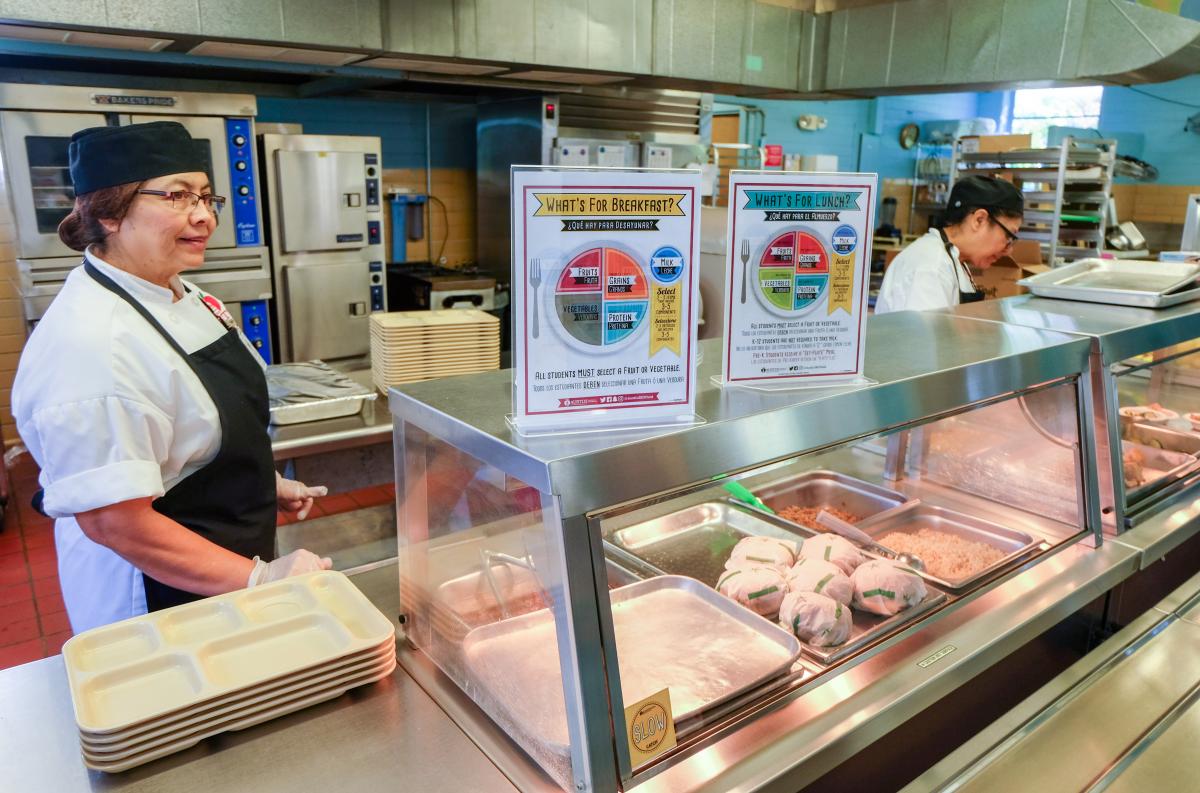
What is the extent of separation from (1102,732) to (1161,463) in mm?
1107

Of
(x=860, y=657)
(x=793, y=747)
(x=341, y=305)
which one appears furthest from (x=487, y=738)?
(x=341, y=305)

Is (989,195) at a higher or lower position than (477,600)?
higher

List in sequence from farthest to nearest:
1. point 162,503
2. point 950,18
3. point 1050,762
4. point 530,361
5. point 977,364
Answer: point 950,18, point 162,503, point 977,364, point 1050,762, point 530,361

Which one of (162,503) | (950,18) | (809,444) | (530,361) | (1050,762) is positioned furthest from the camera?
(950,18)

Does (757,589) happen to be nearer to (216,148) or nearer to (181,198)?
(181,198)

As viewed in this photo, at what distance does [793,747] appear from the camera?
1124 millimetres

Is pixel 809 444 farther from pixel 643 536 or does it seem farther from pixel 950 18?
pixel 950 18

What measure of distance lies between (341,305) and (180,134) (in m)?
3.70

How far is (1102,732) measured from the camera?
1504mm

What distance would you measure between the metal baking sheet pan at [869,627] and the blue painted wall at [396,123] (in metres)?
5.46

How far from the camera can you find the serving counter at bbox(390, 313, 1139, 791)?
1.04 meters

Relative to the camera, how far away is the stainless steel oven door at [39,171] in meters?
4.20

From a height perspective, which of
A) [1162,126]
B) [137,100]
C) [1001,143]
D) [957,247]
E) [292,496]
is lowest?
[292,496]

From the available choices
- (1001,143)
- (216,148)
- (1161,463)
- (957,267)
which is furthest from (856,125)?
(1161,463)
